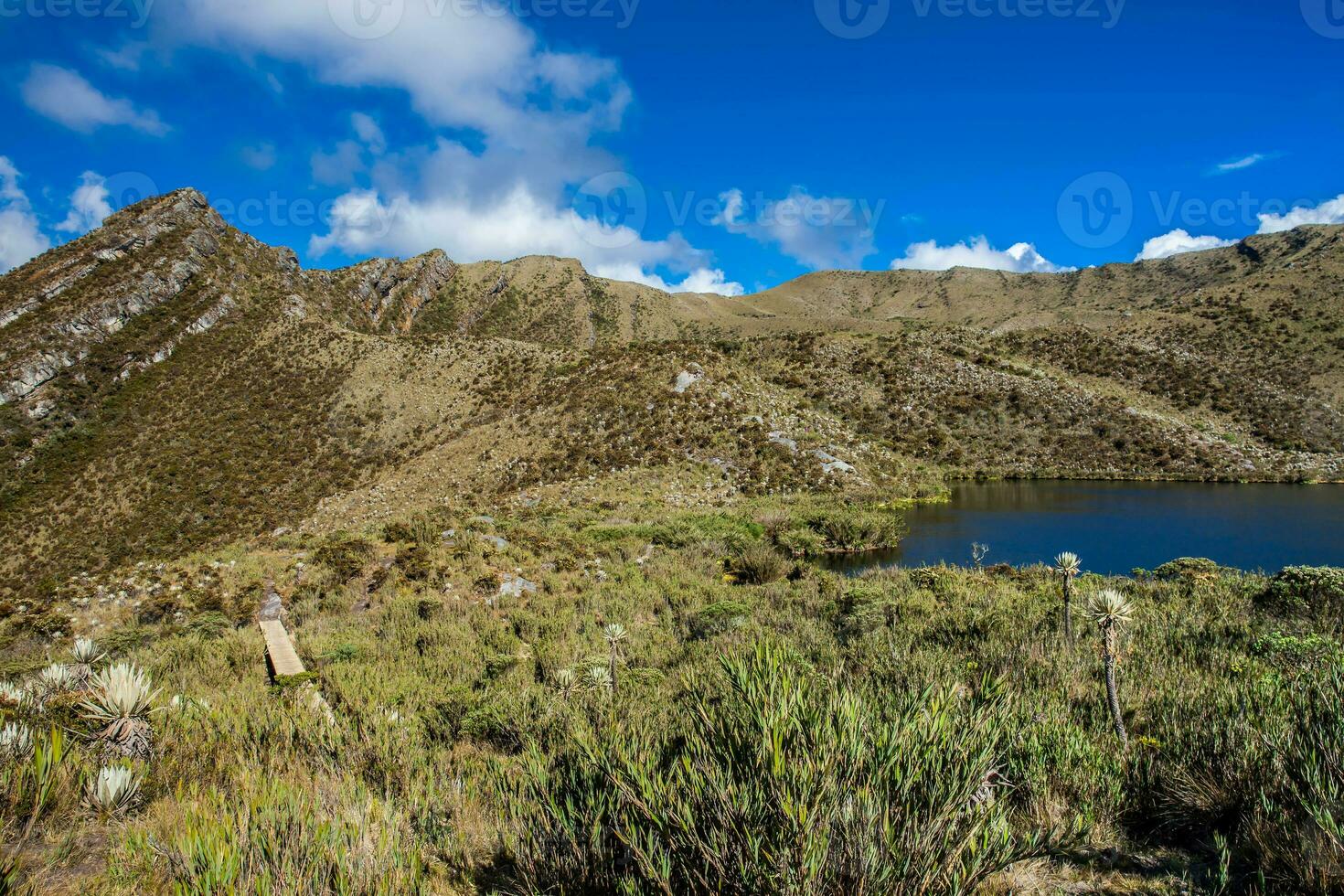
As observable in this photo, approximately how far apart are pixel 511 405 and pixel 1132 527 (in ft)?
89.7

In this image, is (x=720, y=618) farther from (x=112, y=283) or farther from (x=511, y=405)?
(x=112, y=283)

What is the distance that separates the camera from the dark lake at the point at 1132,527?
16312 millimetres

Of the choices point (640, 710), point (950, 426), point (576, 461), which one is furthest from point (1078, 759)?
point (950, 426)

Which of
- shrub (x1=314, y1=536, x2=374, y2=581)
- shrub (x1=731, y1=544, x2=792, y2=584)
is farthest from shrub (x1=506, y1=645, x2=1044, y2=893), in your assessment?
shrub (x1=314, y1=536, x2=374, y2=581)

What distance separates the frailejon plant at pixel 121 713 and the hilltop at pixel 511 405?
1816cm

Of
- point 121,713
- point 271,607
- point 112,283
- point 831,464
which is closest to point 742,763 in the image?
point 121,713

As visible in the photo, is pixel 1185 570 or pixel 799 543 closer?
pixel 1185 570

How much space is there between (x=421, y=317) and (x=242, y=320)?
43.1 m

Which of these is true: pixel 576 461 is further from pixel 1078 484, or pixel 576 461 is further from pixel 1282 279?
pixel 1282 279

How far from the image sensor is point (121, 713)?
4004 millimetres

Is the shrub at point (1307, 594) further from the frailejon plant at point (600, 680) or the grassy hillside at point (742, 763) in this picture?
the frailejon plant at point (600, 680)

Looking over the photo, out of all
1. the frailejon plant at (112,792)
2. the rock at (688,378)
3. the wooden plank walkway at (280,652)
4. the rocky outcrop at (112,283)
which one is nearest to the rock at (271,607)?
the wooden plank walkway at (280,652)

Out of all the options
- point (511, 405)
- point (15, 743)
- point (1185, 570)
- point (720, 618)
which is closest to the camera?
point (15, 743)

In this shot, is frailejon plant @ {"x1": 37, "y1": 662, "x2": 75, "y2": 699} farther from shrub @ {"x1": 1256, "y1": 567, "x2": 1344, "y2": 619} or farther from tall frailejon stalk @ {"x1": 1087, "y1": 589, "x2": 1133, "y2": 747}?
shrub @ {"x1": 1256, "y1": 567, "x2": 1344, "y2": 619}
